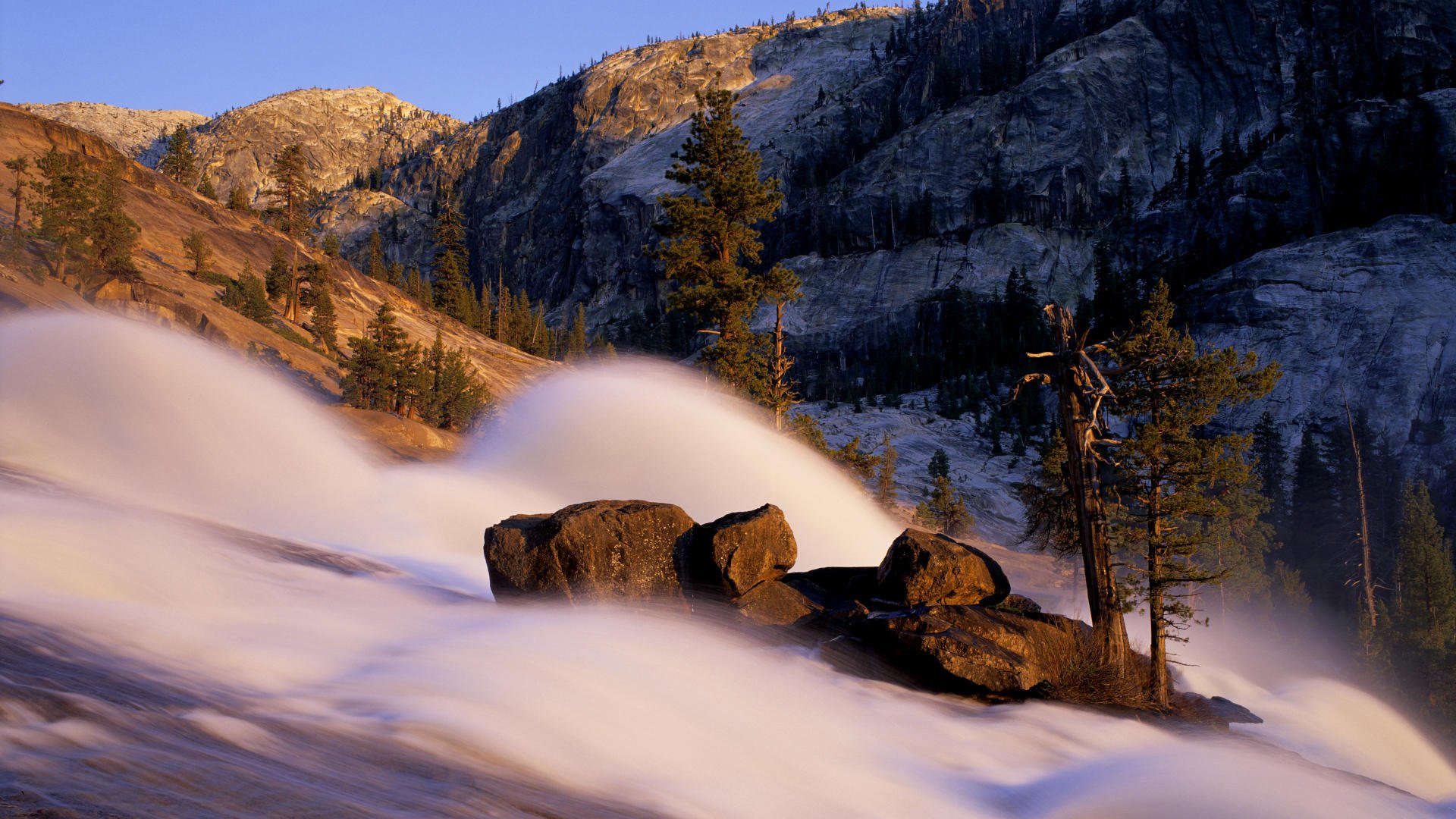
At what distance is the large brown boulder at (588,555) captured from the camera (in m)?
14.2

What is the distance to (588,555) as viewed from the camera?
14.2 meters

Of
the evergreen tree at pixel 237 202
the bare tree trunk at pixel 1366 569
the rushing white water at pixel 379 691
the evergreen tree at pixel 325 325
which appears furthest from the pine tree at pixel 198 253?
the bare tree trunk at pixel 1366 569

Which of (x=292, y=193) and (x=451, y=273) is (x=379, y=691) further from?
(x=292, y=193)

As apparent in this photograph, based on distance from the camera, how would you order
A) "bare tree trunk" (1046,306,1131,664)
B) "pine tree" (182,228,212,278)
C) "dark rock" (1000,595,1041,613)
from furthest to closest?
"pine tree" (182,228,212,278)
"bare tree trunk" (1046,306,1131,664)
"dark rock" (1000,595,1041,613)

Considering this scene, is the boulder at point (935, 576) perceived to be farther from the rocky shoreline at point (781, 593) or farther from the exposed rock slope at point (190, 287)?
the exposed rock slope at point (190, 287)

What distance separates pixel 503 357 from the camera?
3014 inches

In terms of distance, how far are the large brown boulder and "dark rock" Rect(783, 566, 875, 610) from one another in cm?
283

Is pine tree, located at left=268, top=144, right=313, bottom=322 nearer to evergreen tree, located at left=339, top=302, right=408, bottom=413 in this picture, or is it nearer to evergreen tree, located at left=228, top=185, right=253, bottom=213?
evergreen tree, located at left=228, top=185, right=253, bottom=213

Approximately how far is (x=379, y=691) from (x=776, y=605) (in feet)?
24.2

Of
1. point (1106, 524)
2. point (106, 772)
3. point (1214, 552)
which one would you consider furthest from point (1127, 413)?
point (1214, 552)

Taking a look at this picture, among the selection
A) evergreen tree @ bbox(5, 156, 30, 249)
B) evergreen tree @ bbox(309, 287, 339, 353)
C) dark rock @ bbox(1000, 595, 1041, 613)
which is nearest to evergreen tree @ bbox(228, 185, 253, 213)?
evergreen tree @ bbox(5, 156, 30, 249)

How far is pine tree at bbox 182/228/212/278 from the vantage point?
58500mm

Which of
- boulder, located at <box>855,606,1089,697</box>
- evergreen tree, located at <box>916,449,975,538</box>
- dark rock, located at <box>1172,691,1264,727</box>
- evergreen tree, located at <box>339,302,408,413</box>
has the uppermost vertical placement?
evergreen tree, located at <box>339,302,408,413</box>

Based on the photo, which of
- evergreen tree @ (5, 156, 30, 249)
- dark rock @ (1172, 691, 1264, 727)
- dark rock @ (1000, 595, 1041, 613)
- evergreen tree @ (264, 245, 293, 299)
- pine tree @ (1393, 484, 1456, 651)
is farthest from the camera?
evergreen tree @ (264, 245, 293, 299)
